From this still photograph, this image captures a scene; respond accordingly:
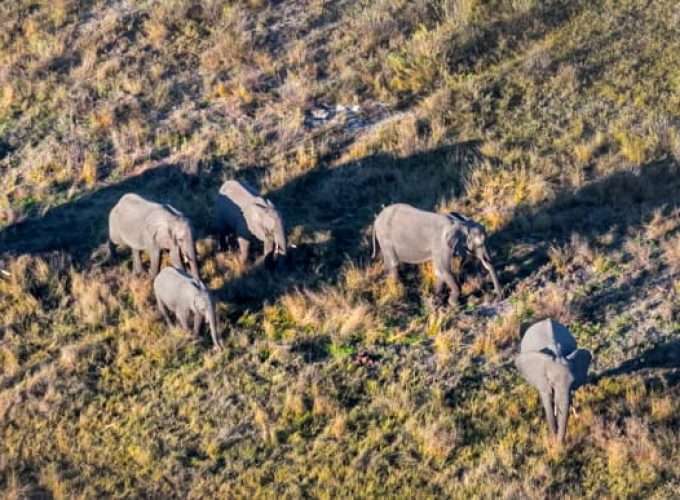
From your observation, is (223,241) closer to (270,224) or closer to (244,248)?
(244,248)

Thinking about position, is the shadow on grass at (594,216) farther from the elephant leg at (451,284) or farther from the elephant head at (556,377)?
the elephant head at (556,377)

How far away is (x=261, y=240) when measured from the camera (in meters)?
18.6

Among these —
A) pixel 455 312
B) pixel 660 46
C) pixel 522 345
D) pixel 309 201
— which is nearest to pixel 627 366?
pixel 522 345

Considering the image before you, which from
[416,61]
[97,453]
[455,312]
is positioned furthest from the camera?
[416,61]

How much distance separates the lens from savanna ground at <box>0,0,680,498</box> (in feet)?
48.2

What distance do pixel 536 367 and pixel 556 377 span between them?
40 centimetres

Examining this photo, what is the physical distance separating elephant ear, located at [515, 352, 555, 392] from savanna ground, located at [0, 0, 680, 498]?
2.12 ft

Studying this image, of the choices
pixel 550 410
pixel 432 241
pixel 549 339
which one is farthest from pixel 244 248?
pixel 550 410

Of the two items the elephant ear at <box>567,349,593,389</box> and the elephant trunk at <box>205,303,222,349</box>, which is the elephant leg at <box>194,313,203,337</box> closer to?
the elephant trunk at <box>205,303,222,349</box>

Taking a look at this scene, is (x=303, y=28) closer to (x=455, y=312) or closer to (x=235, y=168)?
(x=235, y=168)

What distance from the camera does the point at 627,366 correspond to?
1562 centimetres

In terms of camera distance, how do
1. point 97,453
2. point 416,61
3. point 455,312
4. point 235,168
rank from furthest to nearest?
1. point 416,61
2. point 235,168
3. point 455,312
4. point 97,453

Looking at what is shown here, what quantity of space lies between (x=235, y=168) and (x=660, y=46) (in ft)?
32.9

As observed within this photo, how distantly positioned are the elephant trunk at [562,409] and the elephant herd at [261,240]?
0.17 m
